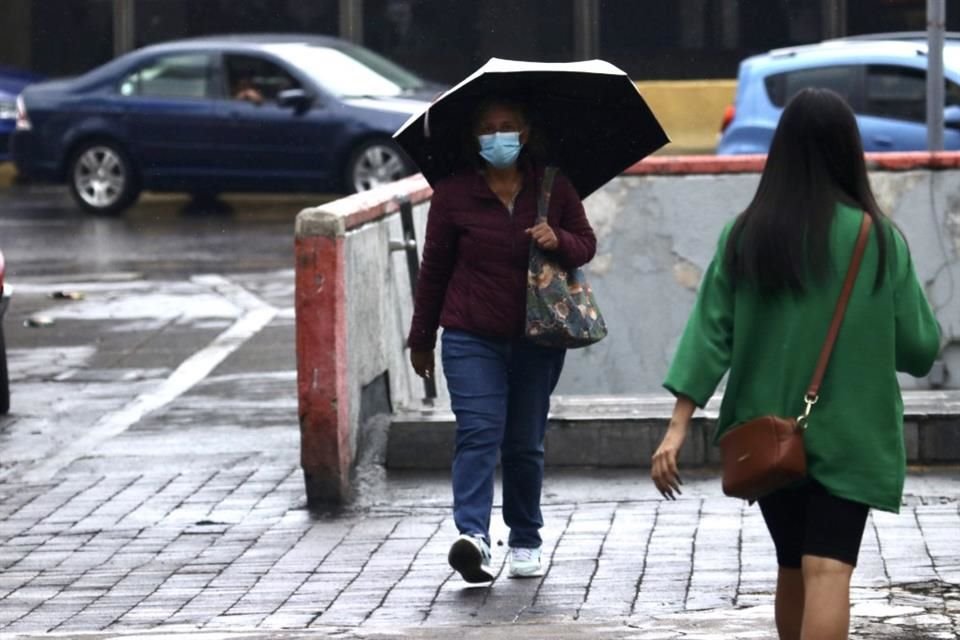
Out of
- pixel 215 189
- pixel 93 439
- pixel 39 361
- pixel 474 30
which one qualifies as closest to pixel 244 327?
pixel 39 361

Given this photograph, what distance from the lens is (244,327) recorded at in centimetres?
1395

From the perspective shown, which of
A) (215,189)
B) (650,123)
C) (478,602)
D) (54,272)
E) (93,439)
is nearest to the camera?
(478,602)

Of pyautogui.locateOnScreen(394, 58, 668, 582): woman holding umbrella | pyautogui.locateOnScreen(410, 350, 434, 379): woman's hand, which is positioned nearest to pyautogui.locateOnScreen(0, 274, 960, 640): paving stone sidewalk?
pyautogui.locateOnScreen(394, 58, 668, 582): woman holding umbrella

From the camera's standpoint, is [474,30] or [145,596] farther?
[474,30]

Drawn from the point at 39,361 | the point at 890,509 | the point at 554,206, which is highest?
the point at 554,206

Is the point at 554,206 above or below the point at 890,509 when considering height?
above

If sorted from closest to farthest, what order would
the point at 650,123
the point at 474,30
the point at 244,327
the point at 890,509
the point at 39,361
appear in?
the point at 890,509 → the point at 650,123 → the point at 39,361 → the point at 244,327 → the point at 474,30

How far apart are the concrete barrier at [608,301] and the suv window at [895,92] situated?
22.8 feet

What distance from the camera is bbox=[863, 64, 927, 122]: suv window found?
18.1 metres

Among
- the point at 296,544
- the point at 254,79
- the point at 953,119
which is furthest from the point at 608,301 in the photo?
the point at 254,79

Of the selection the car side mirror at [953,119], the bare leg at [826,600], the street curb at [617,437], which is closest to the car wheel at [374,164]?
the car side mirror at [953,119]

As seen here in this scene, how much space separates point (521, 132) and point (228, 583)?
1729 millimetres

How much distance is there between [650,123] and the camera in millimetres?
7555

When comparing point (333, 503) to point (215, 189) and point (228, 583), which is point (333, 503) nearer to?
point (228, 583)
